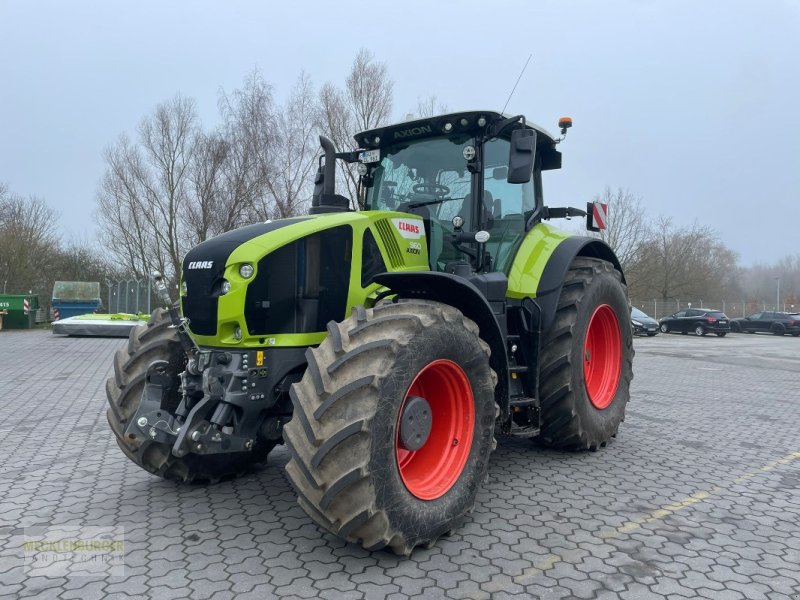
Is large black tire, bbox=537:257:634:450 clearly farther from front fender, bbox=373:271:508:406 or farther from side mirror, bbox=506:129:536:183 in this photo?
side mirror, bbox=506:129:536:183

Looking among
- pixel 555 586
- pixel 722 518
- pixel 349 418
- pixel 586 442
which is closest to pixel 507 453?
pixel 586 442

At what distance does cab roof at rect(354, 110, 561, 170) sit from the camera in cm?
459

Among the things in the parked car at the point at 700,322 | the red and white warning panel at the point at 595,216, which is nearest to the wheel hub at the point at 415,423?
the red and white warning panel at the point at 595,216

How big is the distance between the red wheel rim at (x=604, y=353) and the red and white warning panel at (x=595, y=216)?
0.87 metres

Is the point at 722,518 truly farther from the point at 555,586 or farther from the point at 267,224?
the point at 267,224

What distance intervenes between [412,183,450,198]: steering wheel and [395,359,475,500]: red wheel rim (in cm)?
172

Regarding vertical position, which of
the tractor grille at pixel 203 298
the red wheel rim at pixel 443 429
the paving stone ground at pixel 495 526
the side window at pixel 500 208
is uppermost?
the side window at pixel 500 208

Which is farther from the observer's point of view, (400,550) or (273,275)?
(273,275)

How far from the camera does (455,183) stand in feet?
15.6

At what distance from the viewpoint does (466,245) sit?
4.59 meters

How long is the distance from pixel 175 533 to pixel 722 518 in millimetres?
3379

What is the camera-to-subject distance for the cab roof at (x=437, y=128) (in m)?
4.59

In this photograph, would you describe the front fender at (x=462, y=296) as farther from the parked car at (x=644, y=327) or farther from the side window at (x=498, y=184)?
the parked car at (x=644, y=327)

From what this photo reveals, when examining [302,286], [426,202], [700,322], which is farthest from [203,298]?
[700,322]
